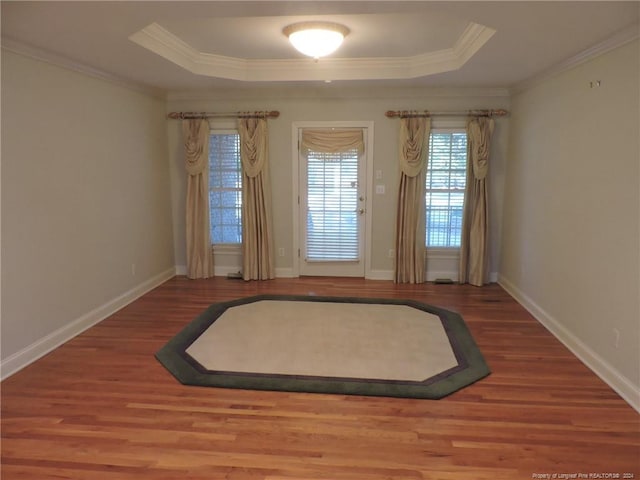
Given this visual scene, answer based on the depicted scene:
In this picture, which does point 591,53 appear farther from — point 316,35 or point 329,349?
point 329,349

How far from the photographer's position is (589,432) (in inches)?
96.5

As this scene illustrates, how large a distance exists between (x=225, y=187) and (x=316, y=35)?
9.02 feet

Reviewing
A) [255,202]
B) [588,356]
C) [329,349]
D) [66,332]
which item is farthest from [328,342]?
[255,202]

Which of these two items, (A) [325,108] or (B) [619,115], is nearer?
(B) [619,115]

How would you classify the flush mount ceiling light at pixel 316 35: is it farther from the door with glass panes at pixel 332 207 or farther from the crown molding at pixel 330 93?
the door with glass panes at pixel 332 207

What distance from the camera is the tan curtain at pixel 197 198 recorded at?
5449 millimetres

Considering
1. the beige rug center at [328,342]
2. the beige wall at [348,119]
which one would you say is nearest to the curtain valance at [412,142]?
the beige wall at [348,119]

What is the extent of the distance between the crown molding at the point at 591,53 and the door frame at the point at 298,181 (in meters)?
1.89

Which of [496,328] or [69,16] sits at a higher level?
[69,16]

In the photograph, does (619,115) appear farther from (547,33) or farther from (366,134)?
(366,134)

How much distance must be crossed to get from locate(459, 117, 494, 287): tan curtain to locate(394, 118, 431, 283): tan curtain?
0.51 metres

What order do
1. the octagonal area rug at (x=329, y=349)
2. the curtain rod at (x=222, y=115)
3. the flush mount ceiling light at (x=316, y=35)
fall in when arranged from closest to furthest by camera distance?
the octagonal area rug at (x=329, y=349) < the flush mount ceiling light at (x=316, y=35) < the curtain rod at (x=222, y=115)

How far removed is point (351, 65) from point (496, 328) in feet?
10.0

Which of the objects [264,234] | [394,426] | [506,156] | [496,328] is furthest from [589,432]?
[264,234]
